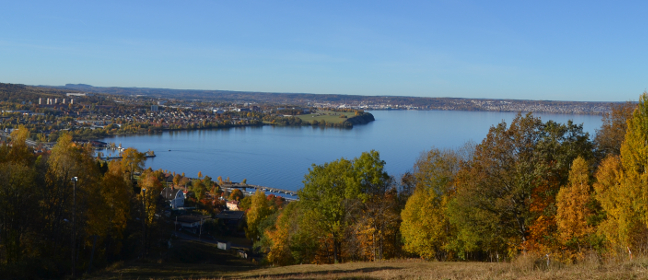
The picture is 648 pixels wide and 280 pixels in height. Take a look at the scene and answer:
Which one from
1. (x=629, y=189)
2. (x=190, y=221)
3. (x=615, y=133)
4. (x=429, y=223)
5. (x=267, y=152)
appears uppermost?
(x=615, y=133)

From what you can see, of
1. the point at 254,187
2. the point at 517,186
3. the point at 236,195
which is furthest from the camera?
the point at 254,187

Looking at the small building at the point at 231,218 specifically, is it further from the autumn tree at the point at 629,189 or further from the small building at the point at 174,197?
the autumn tree at the point at 629,189

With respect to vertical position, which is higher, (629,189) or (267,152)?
(629,189)

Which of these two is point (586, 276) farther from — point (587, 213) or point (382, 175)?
point (382, 175)

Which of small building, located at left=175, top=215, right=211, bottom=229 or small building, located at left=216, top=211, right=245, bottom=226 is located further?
small building, located at left=216, top=211, right=245, bottom=226

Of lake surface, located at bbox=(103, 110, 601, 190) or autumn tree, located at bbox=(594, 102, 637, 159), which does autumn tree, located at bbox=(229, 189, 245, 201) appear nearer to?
lake surface, located at bbox=(103, 110, 601, 190)

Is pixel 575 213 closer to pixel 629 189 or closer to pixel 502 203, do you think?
pixel 629 189

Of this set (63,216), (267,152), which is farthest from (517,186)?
(267,152)

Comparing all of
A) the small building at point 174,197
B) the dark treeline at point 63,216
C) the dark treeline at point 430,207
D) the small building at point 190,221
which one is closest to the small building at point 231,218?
the small building at point 190,221

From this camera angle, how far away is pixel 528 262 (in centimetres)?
712

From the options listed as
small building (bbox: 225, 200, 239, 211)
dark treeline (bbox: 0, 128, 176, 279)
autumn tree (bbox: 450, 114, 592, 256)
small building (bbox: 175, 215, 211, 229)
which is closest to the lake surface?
small building (bbox: 225, 200, 239, 211)

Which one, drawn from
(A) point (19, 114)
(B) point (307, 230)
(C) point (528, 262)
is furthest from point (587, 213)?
(A) point (19, 114)

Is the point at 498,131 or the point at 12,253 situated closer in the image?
the point at 12,253

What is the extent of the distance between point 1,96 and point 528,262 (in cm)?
10454
